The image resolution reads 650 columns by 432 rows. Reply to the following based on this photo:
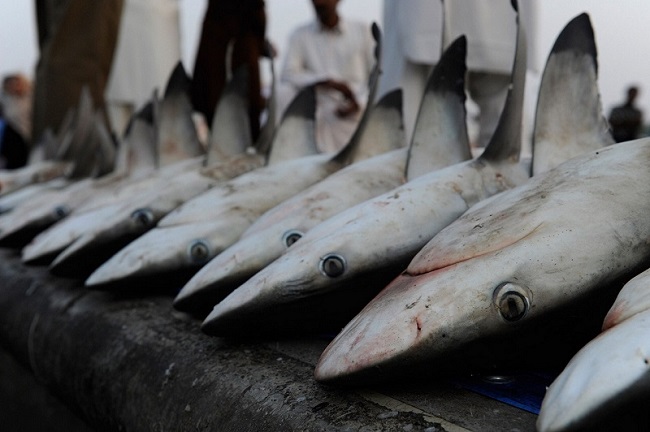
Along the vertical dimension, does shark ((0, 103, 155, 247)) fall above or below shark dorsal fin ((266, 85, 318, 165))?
below

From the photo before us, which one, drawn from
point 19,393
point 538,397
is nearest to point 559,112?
point 538,397

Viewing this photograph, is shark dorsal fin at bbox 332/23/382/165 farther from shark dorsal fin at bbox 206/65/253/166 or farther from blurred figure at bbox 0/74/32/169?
blurred figure at bbox 0/74/32/169

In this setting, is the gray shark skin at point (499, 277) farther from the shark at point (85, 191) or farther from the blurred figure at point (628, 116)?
the blurred figure at point (628, 116)

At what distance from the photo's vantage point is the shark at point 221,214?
2283mm

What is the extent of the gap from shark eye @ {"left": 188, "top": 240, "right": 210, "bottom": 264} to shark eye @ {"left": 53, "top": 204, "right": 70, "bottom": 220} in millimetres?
1631

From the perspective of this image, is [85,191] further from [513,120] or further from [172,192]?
[513,120]

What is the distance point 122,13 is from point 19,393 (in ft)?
16.9

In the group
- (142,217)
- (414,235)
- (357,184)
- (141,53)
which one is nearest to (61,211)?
(142,217)

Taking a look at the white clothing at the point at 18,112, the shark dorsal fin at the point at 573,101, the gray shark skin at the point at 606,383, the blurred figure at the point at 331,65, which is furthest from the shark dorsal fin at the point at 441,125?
the white clothing at the point at 18,112

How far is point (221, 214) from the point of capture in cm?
237

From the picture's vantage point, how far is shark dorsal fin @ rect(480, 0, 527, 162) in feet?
6.96

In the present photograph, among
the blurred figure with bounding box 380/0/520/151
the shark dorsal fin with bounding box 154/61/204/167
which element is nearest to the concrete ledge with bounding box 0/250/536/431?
the shark dorsal fin with bounding box 154/61/204/167

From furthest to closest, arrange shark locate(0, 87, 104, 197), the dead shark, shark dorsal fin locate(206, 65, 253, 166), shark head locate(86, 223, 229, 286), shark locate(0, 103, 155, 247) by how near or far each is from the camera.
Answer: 1. shark locate(0, 87, 104, 197)
2. shark locate(0, 103, 155, 247)
3. shark dorsal fin locate(206, 65, 253, 166)
4. the dead shark
5. shark head locate(86, 223, 229, 286)

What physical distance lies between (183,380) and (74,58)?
6.58 m
